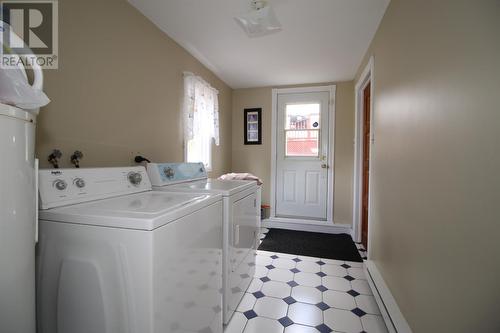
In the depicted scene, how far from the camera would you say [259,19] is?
167 cm

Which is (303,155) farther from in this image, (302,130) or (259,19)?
(259,19)

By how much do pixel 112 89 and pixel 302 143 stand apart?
2742mm

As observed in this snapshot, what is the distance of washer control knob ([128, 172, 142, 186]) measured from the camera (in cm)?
138

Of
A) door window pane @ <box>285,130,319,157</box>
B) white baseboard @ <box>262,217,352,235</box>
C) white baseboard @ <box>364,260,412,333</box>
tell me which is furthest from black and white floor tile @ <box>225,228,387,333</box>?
door window pane @ <box>285,130,319,157</box>

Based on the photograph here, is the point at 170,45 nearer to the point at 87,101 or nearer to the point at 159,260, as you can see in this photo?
the point at 87,101

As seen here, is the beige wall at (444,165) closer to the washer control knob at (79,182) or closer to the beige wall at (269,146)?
the washer control knob at (79,182)

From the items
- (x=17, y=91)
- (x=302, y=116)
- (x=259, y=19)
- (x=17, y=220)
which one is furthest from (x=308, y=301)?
(x=302, y=116)

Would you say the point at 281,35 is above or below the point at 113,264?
above

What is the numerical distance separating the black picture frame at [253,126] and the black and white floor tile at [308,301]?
203cm

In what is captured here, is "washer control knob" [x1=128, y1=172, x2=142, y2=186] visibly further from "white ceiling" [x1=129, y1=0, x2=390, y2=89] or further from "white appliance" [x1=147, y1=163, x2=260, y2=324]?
"white ceiling" [x1=129, y1=0, x2=390, y2=89]

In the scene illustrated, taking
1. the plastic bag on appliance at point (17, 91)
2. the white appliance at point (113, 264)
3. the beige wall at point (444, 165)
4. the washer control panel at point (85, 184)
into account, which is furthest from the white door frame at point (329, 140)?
the plastic bag on appliance at point (17, 91)

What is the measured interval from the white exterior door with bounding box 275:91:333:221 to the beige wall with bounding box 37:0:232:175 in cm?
188

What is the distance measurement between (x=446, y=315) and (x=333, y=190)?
103 inches

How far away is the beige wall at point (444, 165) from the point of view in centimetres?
70
